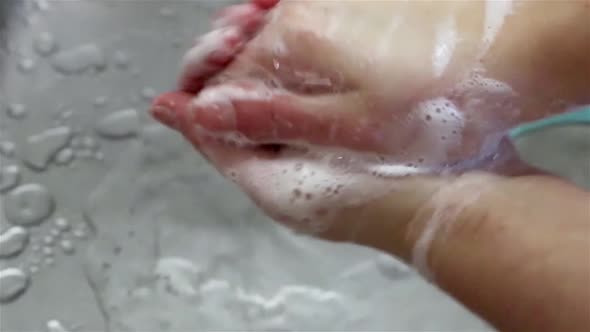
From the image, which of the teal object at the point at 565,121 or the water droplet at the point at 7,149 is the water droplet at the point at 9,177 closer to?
the water droplet at the point at 7,149

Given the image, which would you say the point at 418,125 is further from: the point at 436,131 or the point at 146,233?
the point at 146,233

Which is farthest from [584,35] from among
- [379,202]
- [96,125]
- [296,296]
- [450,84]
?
[96,125]

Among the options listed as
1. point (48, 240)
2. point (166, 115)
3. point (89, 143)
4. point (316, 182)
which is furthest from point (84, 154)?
point (316, 182)

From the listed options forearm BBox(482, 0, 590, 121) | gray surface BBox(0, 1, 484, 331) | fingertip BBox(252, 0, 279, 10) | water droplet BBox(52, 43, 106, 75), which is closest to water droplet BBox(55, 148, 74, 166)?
gray surface BBox(0, 1, 484, 331)

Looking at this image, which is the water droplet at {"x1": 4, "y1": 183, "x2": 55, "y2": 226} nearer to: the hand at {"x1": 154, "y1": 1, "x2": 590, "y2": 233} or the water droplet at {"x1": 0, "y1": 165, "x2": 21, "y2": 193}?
the water droplet at {"x1": 0, "y1": 165, "x2": 21, "y2": 193}

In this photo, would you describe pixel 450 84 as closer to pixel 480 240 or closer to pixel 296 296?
pixel 480 240
